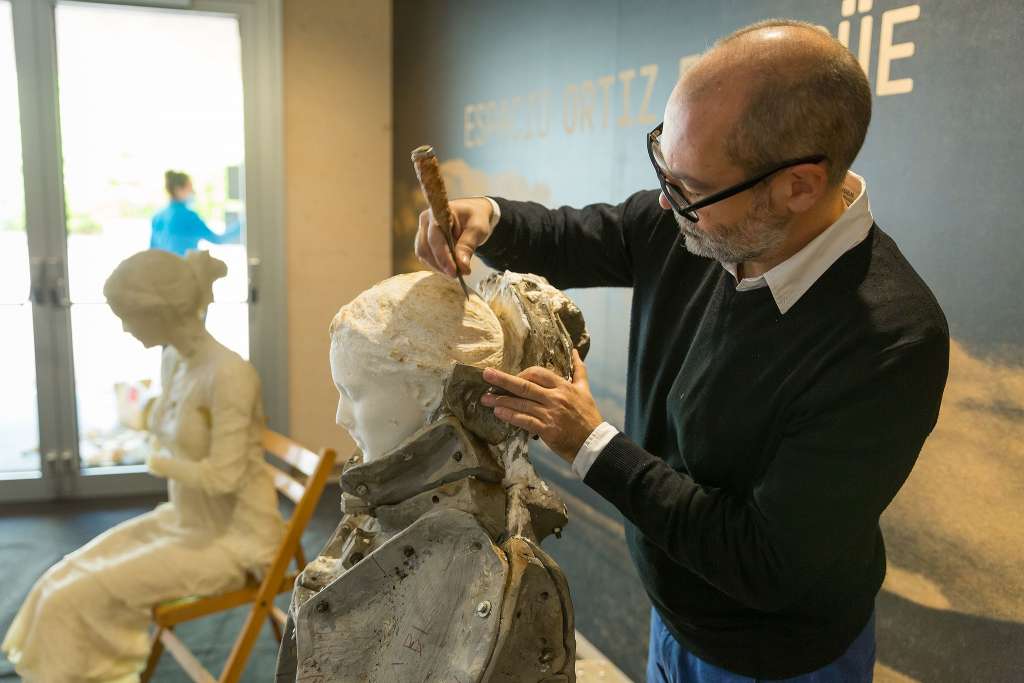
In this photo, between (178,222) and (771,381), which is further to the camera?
(178,222)

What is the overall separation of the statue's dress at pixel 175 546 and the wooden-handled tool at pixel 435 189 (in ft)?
5.11

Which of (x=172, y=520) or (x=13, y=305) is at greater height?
(x=13, y=305)

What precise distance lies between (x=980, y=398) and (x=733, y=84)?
1052 mm

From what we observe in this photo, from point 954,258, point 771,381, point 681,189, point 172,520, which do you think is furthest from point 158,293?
point 954,258

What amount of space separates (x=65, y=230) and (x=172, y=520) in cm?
249

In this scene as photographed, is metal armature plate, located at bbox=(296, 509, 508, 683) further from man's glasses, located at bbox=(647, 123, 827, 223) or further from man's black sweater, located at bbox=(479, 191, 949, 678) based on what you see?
man's glasses, located at bbox=(647, 123, 827, 223)

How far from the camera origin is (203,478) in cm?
261

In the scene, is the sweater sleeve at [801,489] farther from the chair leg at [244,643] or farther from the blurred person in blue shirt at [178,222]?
the blurred person in blue shirt at [178,222]

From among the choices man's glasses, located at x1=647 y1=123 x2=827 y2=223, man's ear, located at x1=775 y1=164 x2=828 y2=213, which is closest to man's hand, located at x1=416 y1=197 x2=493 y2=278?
man's glasses, located at x1=647 y1=123 x2=827 y2=223

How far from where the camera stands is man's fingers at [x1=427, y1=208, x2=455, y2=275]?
1.38 meters

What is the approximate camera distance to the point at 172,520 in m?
2.79

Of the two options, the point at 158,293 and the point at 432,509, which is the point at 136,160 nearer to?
the point at 158,293

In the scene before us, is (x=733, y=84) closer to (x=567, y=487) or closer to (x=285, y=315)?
(x=567, y=487)

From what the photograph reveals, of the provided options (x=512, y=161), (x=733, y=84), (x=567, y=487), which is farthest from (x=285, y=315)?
(x=733, y=84)
